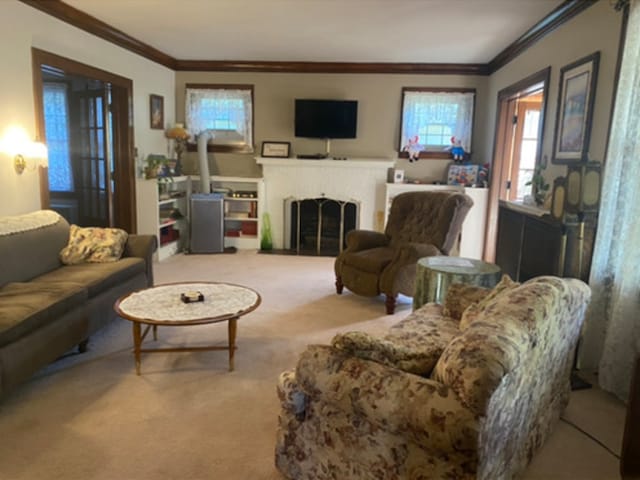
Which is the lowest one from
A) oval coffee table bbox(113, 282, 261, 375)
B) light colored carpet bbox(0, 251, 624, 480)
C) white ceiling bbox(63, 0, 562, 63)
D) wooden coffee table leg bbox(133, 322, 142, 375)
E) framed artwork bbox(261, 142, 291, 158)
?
light colored carpet bbox(0, 251, 624, 480)

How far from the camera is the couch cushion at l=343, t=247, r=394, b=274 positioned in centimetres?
407

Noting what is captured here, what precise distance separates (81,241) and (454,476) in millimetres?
3324

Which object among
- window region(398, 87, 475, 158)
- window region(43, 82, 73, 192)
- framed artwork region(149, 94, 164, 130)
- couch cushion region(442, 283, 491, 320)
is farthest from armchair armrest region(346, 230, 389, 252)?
window region(43, 82, 73, 192)

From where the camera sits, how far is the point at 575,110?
11.5 ft

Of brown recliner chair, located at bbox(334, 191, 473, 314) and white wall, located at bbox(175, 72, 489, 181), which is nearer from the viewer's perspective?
brown recliner chair, located at bbox(334, 191, 473, 314)

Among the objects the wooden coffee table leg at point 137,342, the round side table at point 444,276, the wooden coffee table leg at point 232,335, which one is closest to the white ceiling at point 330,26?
the round side table at point 444,276

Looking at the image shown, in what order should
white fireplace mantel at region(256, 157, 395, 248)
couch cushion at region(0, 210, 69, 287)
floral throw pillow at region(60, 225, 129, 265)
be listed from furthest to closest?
white fireplace mantel at region(256, 157, 395, 248), floral throw pillow at region(60, 225, 129, 265), couch cushion at region(0, 210, 69, 287)

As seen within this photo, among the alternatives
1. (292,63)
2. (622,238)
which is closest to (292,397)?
(622,238)

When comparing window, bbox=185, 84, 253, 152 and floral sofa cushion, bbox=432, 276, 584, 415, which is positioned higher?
window, bbox=185, 84, 253, 152

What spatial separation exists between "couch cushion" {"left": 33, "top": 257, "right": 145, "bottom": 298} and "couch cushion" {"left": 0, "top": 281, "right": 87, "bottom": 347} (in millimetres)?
123

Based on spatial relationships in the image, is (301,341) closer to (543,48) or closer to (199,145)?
(543,48)

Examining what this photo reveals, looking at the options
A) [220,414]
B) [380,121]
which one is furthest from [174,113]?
[220,414]

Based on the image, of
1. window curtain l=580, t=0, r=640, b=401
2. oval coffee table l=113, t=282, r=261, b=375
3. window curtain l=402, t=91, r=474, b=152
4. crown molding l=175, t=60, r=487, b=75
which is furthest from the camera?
window curtain l=402, t=91, r=474, b=152

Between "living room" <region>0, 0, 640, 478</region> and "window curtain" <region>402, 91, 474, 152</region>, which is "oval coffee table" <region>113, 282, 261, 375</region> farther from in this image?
"window curtain" <region>402, 91, 474, 152</region>
